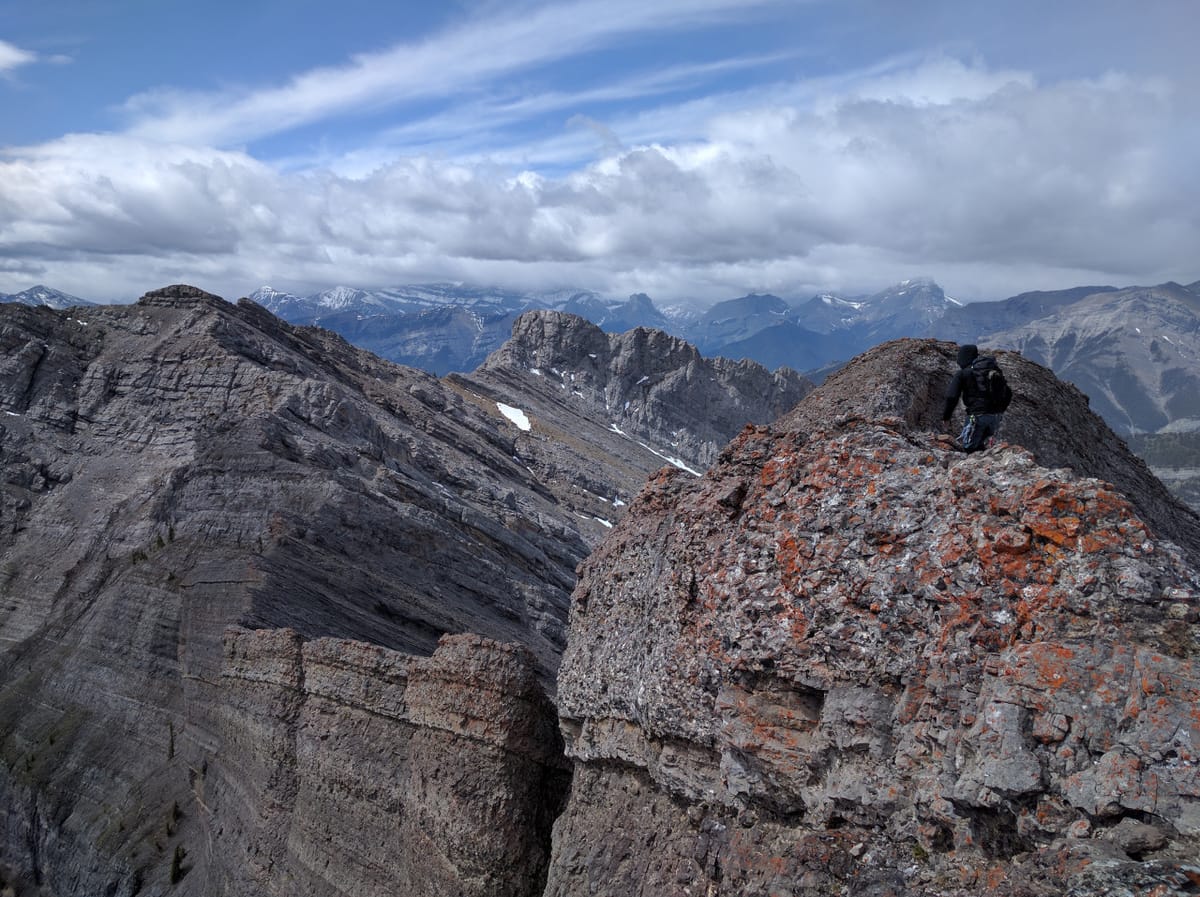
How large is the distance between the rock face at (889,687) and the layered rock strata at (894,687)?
0.02 metres

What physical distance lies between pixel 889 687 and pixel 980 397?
6109 millimetres

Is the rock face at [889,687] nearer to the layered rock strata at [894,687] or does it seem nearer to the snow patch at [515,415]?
the layered rock strata at [894,687]

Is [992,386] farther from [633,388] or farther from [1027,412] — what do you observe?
[633,388]

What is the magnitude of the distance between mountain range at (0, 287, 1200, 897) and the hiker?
6.40 feet

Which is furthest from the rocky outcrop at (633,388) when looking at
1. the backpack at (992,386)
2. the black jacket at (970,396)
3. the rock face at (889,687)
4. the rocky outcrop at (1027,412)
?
the rock face at (889,687)

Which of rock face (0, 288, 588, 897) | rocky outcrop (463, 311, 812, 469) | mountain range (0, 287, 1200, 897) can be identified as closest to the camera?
mountain range (0, 287, 1200, 897)

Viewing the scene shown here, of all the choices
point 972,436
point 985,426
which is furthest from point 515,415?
point 985,426

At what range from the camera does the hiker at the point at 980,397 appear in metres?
13.7

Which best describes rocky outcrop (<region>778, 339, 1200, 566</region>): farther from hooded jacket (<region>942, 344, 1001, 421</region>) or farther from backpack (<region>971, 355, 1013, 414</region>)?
backpack (<region>971, 355, 1013, 414</region>)

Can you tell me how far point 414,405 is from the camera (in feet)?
233

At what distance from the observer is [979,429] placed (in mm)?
13953

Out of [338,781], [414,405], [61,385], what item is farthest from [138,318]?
[338,781]

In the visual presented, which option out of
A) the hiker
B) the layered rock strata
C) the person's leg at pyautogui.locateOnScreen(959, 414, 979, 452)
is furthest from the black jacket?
the layered rock strata

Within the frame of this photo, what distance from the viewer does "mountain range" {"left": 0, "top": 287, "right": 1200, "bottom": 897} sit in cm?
802
